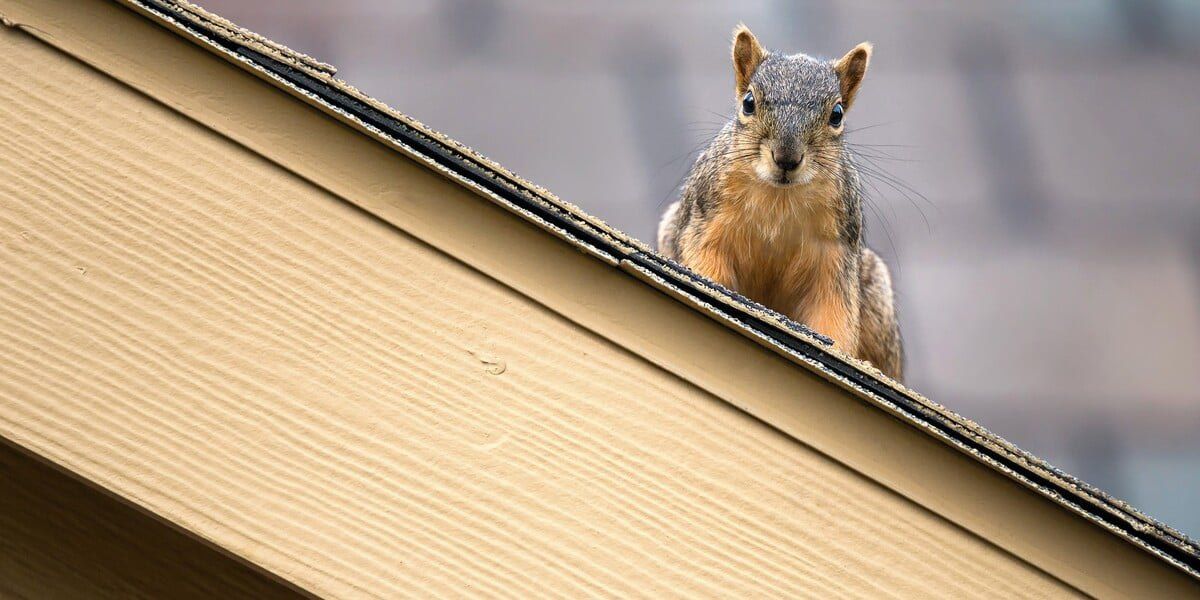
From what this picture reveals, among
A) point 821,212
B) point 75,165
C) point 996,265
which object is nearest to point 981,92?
point 996,265

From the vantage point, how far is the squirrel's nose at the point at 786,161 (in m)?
2.51

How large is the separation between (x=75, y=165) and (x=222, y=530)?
0.39 meters

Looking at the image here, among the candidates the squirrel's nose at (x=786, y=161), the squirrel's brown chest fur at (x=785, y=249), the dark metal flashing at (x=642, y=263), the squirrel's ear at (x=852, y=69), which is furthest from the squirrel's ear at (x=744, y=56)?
the dark metal flashing at (x=642, y=263)

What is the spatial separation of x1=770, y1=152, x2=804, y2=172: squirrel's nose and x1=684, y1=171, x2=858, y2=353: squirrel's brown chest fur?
0.12m

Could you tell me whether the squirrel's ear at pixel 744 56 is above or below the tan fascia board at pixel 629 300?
above

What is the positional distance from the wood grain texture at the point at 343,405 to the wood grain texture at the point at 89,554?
20cm

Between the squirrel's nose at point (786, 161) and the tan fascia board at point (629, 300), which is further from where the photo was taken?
the squirrel's nose at point (786, 161)

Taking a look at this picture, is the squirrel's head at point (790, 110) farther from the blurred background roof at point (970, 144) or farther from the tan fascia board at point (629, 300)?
the blurred background roof at point (970, 144)

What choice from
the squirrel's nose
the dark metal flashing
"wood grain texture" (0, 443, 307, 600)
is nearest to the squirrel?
the squirrel's nose

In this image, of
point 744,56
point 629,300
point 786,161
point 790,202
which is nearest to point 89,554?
point 629,300

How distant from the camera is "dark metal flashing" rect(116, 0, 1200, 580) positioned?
49.1 inches

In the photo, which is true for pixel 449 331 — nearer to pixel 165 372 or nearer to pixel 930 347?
pixel 165 372

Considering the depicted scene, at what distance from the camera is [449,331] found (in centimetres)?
128

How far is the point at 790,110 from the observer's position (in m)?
2.71
